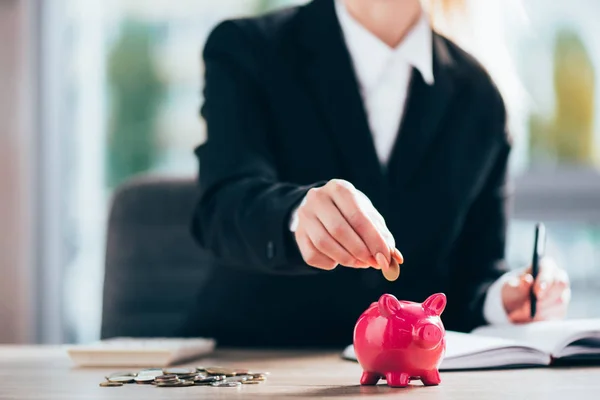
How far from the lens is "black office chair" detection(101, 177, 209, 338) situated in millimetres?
1737

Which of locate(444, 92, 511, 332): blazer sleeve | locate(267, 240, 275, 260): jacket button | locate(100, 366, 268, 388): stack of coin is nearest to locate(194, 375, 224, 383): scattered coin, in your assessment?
locate(100, 366, 268, 388): stack of coin

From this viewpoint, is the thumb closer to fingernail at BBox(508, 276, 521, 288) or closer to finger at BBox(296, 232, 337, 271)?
fingernail at BBox(508, 276, 521, 288)

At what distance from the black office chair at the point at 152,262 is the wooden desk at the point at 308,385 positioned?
0.63m

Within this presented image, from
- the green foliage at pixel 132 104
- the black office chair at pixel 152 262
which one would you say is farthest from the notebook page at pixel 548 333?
the green foliage at pixel 132 104

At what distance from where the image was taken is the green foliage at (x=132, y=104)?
2830 millimetres

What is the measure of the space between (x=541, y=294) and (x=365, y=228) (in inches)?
20.8

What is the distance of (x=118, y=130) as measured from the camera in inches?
112

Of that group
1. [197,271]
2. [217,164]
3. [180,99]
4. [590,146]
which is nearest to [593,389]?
[217,164]

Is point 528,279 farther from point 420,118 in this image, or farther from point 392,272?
point 392,272

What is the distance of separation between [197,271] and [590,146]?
4.71ft

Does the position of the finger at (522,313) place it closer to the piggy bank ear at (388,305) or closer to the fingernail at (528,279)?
the fingernail at (528,279)

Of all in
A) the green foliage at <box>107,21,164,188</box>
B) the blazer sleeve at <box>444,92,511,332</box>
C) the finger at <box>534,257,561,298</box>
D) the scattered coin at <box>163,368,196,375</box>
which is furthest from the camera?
the green foliage at <box>107,21,164,188</box>

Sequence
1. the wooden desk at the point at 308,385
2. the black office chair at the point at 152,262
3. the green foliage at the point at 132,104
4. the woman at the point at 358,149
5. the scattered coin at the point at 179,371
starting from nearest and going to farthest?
the wooden desk at the point at 308,385, the scattered coin at the point at 179,371, the woman at the point at 358,149, the black office chair at the point at 152,262, the green foliage at the point at 132,104

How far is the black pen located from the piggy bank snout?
337mm
